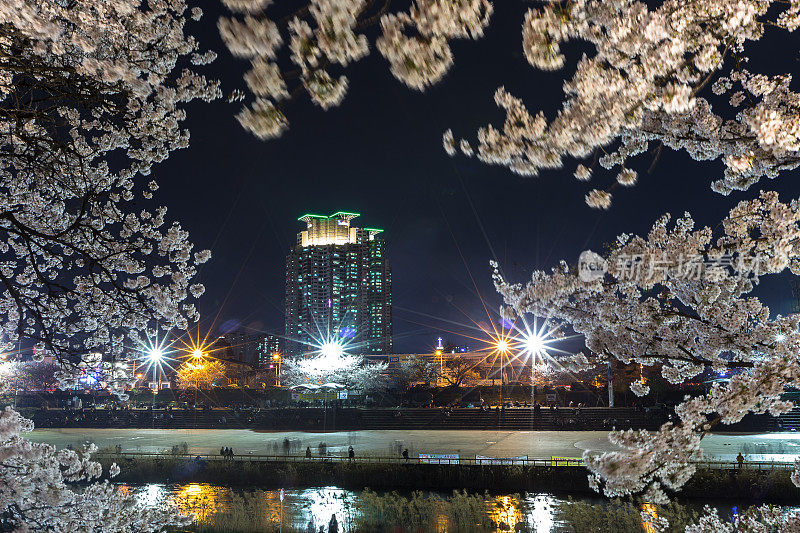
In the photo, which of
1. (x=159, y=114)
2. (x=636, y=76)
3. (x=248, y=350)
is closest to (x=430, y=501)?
(x=159, y=114)

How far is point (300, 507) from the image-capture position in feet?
67.9

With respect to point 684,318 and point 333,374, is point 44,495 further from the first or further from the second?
point 333,374

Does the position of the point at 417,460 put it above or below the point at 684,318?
below

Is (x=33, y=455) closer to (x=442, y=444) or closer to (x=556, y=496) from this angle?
(x=556, y=496)

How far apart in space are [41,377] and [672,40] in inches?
2996

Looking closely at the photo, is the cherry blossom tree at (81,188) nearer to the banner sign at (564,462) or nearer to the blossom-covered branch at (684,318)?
the blossom-covered branch at (684,318)

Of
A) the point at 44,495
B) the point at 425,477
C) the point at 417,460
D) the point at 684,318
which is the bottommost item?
the point at 425,477

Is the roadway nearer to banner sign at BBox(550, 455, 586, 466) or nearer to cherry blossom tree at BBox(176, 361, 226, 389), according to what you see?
banner sign at BBox(550, 455, 586, 466)

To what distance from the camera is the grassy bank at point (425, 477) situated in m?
19.4

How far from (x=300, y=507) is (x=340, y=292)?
14724 cm

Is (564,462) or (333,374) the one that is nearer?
(564,462)

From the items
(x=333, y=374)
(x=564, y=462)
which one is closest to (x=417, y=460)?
(x=564, y=462)

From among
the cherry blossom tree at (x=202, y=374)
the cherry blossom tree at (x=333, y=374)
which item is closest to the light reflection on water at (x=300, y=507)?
the cherry blossom tree at (x=333, y=374)

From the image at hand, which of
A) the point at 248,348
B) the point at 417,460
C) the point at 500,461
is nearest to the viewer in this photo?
the point at 500,461
